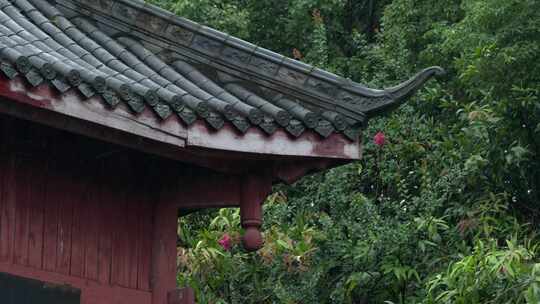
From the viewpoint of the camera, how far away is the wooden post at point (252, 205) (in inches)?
253

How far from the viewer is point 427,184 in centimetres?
1309

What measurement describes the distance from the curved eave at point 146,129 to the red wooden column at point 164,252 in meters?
0.72

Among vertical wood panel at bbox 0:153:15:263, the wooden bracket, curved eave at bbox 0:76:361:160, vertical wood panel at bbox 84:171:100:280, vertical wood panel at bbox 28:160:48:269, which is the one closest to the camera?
curved eave at bbox 0:76:361:160

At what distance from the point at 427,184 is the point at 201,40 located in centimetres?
663

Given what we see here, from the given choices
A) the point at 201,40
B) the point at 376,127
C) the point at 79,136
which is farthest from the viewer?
the point at 376,127

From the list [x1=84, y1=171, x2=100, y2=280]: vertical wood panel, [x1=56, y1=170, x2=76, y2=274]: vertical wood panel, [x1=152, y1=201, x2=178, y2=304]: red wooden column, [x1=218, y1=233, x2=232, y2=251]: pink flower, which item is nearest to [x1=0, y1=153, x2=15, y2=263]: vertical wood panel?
[x1=56, y1=170, x2=76, y2=274]: vertical wood panel

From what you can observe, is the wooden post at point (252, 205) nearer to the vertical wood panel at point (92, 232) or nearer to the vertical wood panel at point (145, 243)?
the vertical wood panel at point (145, 243)

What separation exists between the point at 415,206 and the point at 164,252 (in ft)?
21.2

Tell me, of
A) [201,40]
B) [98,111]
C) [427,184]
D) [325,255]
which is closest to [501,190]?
[427,184]

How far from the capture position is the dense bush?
493 inches

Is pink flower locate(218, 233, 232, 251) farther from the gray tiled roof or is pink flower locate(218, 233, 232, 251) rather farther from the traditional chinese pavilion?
the gray tiled roof

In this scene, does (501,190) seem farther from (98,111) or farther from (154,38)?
(98,111)

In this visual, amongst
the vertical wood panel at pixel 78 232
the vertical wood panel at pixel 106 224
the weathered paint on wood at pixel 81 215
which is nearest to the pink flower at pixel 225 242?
the weathered paint on wood at pixel 81 215

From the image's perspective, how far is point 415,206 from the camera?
507 inches
